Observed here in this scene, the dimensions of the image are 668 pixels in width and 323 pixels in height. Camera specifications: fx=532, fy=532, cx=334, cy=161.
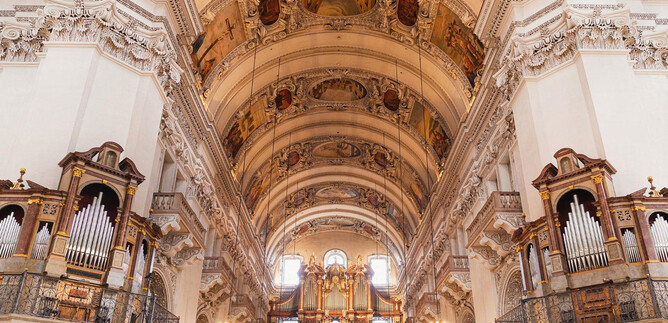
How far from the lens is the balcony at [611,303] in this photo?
782 cm

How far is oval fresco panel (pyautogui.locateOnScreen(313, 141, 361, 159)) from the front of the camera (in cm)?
2851

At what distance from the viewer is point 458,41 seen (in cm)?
1725

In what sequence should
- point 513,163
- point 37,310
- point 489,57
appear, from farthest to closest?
point 489,57
point 513,163
point 37,310

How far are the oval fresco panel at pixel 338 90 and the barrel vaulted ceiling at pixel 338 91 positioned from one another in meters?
0.05

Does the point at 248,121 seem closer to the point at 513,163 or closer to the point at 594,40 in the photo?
the point at 513,163

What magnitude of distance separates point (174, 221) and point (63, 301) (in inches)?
169

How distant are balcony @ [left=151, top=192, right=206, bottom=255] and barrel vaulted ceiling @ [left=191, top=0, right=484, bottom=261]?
5.04 m

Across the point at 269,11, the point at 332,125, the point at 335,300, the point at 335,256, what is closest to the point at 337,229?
the point at 335,256

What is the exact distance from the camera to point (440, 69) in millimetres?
19031

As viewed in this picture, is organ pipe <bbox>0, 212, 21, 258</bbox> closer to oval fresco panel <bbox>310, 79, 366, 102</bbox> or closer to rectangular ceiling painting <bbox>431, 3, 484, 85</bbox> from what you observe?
rectangular ceiling painting <bbox>431, 3, 484, 85</bbox>

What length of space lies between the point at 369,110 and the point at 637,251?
16.8m

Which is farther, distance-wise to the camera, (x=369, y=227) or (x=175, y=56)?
(x=369, y=227)

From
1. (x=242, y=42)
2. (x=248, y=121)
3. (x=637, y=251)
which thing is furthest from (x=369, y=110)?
(x=637, y=251)

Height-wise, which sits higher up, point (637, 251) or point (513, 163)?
point (513, 163)
